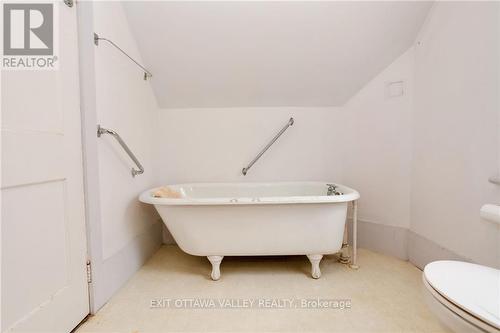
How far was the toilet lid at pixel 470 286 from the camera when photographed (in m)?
0.62

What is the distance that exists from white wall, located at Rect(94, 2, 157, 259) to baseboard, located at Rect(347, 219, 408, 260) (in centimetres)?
173

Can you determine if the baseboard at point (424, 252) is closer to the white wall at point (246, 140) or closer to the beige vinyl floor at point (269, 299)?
the beige vinyl floor at point (269, 299)

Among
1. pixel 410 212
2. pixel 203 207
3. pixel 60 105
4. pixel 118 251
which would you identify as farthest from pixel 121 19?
pixel 410 212

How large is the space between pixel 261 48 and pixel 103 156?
1.28m

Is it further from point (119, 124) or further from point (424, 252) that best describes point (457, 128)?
point (119, 124)

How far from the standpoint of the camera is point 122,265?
1443mm

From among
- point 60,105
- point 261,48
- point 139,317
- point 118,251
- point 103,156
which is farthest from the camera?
point 261,48

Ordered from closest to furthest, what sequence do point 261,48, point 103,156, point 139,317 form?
1. point 139,317
2. point 103,156
3. point 261,48

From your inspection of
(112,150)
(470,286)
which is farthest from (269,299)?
(112,150)

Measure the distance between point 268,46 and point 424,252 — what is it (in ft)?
5.85

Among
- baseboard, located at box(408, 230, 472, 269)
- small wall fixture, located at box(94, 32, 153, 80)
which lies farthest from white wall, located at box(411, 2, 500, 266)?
small wall fixture, located at box(94, 32, 153, 80)

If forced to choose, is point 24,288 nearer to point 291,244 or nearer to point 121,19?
point 291,244

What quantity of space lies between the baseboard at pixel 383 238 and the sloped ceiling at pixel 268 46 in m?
1.10

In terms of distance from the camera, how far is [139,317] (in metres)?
1.16
